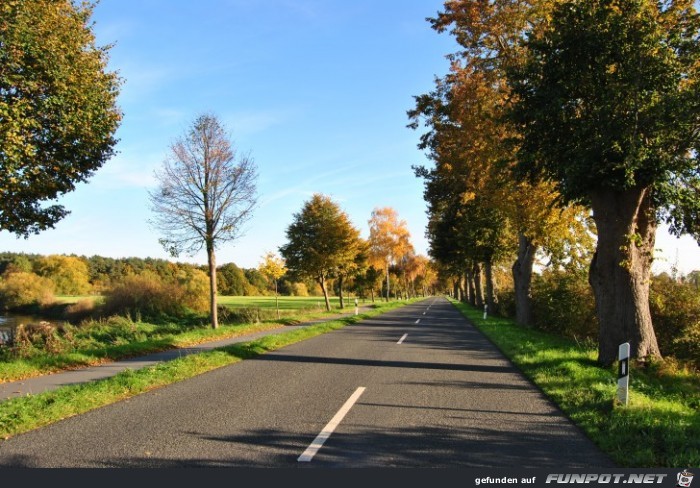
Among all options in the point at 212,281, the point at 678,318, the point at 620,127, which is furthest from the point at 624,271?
the point at 212,281

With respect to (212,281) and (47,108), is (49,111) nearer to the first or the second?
(47,108)

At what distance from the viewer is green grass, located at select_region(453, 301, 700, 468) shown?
4.68 meters

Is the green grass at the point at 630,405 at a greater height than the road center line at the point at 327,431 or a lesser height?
lesser

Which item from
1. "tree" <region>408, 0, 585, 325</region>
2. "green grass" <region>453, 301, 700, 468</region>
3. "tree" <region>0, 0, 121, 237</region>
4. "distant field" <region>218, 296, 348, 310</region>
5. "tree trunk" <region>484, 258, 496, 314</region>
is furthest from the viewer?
"distant field" <region>218, 296, 348, 310</region>

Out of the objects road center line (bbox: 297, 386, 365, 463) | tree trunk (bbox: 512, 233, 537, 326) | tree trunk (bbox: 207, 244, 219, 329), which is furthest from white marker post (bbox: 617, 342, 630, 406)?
tree trunk (bbox: 207, 244, 219, 329)

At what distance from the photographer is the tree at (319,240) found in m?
35.3

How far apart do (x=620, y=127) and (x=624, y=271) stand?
3039mm

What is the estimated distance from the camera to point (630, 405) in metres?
6.30

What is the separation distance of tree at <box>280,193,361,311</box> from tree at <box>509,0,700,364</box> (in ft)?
83.0

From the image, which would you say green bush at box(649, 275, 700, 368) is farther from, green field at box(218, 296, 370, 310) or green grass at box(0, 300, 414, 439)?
green field at box(218, 296, 370, 310)

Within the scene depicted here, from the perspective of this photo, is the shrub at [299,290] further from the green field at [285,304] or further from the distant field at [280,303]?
the green field at [285,304]

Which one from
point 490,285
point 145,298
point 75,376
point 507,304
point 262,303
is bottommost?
point 262,303

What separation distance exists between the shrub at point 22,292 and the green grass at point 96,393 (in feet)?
129

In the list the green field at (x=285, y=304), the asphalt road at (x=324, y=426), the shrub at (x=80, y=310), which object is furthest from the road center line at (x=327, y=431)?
the green field at (x=285, y=304)
